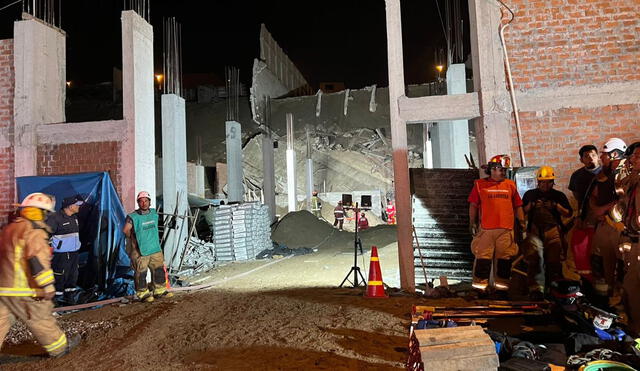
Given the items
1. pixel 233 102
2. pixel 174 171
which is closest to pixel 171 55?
pixel 174 171

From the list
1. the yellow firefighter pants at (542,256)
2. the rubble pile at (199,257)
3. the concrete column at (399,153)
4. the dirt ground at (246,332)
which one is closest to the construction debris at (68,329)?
the dirt ground at (246,332)

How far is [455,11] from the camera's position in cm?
1423

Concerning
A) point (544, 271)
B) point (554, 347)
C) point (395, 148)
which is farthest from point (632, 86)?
point (554, 347)

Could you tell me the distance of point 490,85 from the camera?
7.48m

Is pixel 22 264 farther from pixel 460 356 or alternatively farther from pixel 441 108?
pixel 441 108

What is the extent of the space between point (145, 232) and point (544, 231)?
6332mm

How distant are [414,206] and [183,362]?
4772 millimetres

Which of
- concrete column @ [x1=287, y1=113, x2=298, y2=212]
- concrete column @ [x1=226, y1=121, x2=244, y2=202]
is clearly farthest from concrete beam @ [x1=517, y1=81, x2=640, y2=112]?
concrete column @ [x1=226, y1=121, x2=244, y2=202]

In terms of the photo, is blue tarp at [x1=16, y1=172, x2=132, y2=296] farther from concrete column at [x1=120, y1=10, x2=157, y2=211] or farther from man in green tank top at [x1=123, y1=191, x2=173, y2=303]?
man in green tank top at [x1=123, y1=191, x2=173, y2=303]

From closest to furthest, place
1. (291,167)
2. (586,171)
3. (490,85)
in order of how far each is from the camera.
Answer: (586,171) < (490,85) < (291,167)

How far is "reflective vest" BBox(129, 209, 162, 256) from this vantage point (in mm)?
7555

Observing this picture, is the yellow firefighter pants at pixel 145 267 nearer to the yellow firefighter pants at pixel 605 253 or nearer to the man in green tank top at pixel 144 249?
the man in green tank top at pixel 144 249

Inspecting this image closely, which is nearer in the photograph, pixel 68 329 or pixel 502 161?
pixel 68 329

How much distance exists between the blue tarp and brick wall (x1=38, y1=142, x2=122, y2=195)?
0.31m
